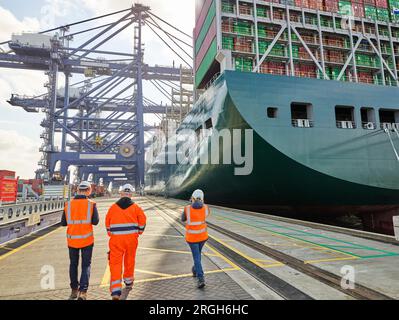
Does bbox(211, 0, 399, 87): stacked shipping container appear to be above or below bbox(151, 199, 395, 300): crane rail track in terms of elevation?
above

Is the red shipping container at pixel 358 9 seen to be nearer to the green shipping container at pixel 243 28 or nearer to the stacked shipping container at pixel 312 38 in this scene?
the stacked shipping container at pixel 312 38

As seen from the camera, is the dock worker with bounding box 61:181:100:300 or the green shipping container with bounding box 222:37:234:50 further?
the green shipping container with bounding box 222:37:234:50

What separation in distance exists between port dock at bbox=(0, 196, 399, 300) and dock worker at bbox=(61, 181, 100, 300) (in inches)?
10.1

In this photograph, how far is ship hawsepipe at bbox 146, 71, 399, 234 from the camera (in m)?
14.4

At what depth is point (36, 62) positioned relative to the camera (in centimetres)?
4500

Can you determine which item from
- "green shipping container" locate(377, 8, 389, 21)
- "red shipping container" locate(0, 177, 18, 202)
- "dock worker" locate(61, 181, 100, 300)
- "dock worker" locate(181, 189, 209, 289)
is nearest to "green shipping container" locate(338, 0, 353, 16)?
"green shipping container" locate(377, 8, 389, 21)

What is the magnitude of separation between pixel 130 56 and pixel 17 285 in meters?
49.8

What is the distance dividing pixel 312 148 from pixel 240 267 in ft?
37.1

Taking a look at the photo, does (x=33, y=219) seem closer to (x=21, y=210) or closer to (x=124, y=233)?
(x=21, y=210)

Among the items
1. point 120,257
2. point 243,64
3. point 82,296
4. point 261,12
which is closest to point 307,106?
point 243,64

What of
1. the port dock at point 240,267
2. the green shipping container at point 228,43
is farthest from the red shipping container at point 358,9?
the port dock at point 240,267

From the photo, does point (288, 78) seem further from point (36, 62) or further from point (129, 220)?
point (36, 62)

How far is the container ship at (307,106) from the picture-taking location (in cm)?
1460

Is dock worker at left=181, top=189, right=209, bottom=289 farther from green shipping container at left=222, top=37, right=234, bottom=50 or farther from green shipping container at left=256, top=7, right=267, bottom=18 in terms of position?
green shipping container at left=256, top=7, right=267, bottom=18
